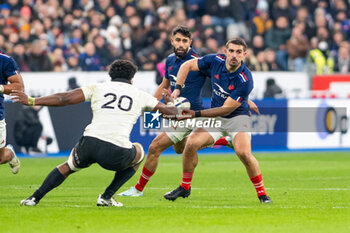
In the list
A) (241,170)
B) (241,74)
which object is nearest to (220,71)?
(241,74)

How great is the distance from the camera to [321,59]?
2459cm

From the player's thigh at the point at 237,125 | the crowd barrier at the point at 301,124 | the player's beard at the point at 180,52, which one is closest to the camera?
the player's thigh at the point at 237,125

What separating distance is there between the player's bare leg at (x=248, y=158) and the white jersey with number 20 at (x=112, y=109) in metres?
1.81

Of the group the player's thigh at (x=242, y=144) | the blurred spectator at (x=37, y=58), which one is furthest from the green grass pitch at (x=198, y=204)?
the blurred spectator at (x=37, y=58)

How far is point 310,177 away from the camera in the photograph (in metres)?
14.6

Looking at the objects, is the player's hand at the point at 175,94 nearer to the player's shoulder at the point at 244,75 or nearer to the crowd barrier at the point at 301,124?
the player's shoulder at the point at 244,75

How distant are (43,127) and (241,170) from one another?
5.26 metres

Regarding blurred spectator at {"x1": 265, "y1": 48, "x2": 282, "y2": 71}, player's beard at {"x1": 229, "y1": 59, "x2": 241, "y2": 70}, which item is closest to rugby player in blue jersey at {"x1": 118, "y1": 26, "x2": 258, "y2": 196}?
player's beard at {"x1": 229, "y1": 59, "x2": 241, "y2": 70}

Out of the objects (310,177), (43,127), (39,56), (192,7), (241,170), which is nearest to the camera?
(310,177)

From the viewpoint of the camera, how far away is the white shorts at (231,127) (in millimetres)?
10719

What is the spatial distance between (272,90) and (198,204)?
475 inches

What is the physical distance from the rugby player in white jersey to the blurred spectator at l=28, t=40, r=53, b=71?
39.8 feet

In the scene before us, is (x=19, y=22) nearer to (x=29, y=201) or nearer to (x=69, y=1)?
(x=69, y=1)

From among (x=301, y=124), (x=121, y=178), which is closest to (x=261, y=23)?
(x=301, y=124)
